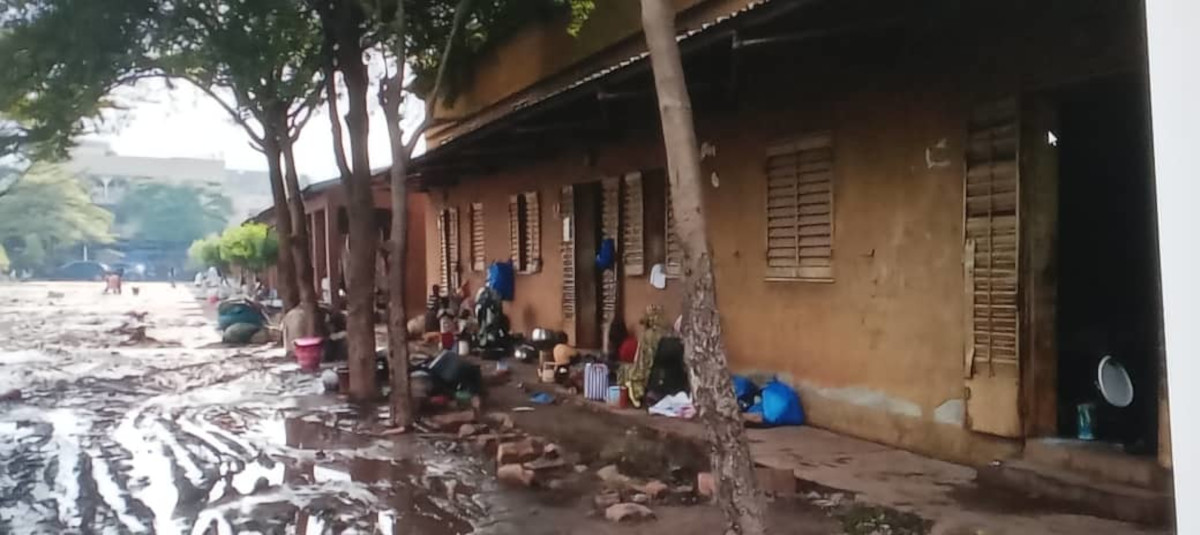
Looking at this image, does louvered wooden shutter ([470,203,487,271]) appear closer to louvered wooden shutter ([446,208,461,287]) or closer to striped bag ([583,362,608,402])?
louvered wooden shutter ([446,208,461,287])

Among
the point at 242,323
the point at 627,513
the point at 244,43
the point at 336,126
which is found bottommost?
the point at 627,513

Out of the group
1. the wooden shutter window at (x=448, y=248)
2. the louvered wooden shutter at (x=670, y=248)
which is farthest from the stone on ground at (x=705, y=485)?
the wooden shutter window at (x=448, y=248)

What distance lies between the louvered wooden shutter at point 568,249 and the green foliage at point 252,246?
20055mm

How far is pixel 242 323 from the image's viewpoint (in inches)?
841

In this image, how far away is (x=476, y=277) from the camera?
18.4m

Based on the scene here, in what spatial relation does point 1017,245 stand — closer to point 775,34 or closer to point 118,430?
point 775,34

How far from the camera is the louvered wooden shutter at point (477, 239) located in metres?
17.8

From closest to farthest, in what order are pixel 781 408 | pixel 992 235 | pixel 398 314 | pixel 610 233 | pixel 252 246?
pixel 992 235 → pixel 781 408 → pixel 398 314 → pixel 610 233 → pixel 252 246

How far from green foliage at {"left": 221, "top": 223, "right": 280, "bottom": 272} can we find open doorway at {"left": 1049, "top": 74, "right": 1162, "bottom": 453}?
2818cm

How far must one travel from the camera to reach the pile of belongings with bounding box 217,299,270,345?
21.0m

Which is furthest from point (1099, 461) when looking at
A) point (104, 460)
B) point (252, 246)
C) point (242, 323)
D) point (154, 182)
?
point (154, 182)

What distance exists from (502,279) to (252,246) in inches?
760

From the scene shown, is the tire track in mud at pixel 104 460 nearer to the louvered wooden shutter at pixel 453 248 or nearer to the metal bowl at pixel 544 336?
the metal bowl at pixel 544 336

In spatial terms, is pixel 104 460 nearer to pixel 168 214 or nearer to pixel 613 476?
pixel 613 476
